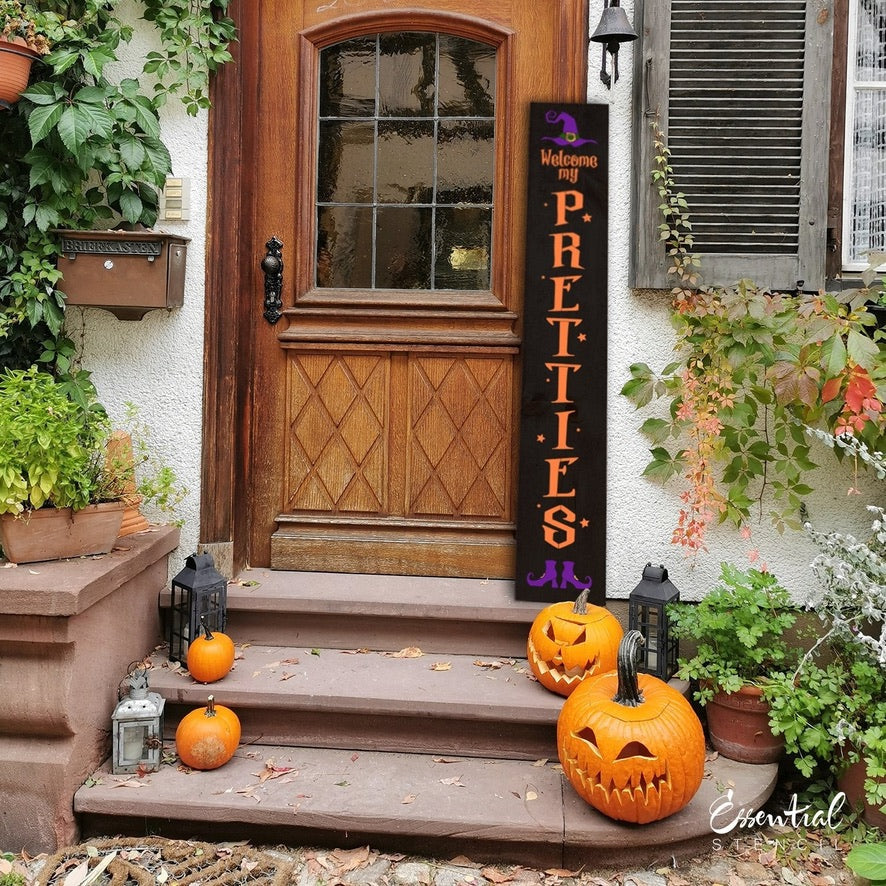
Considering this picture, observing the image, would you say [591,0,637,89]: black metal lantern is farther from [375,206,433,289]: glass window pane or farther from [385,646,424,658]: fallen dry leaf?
[385,646,424,658]: fallen dry leaf

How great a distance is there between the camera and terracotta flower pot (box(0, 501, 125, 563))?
2887 mm

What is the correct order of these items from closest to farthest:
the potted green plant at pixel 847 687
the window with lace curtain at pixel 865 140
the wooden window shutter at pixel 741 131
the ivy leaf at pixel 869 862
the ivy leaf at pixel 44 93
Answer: the ivy leaf at pixel 869 862, the potted green plant at pixel 847 687, the ivy leaf at pixel 44 93, the wooden window shutter at pixel 741 131, the window with lace curtain at pixel 865 140


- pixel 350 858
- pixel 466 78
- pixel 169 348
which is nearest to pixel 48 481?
→ pixel 169 348

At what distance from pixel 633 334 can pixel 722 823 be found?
1.83 metres

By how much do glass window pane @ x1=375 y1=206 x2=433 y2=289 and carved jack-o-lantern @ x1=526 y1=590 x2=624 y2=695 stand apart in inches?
62.6

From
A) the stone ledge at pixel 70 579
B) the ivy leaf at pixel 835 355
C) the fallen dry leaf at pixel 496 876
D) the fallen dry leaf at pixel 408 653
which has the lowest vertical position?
the fallen dry leaf at pixel 496 876

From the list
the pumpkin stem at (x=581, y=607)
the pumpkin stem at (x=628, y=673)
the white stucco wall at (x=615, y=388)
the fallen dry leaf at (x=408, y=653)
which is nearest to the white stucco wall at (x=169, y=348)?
the white stucco wall at (x=615, y=388)

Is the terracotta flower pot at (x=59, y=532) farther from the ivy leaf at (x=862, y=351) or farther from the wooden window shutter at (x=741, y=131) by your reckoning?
the ivy leaf at (x=862, y=351)

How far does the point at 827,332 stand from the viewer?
2.98 meters

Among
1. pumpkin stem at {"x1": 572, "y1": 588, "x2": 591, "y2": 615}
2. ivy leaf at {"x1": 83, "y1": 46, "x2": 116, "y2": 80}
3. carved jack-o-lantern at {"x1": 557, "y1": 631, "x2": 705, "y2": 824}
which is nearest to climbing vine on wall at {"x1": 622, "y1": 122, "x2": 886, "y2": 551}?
pumpkin stem at {"x1": 572, "y1": 588, "x2": 591, "y2": 615}

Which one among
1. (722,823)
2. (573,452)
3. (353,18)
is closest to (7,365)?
(353,18)

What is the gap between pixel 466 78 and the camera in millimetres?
3734

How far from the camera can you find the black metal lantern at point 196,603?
3191 mm

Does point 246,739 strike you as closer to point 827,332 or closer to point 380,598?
point 380,598
